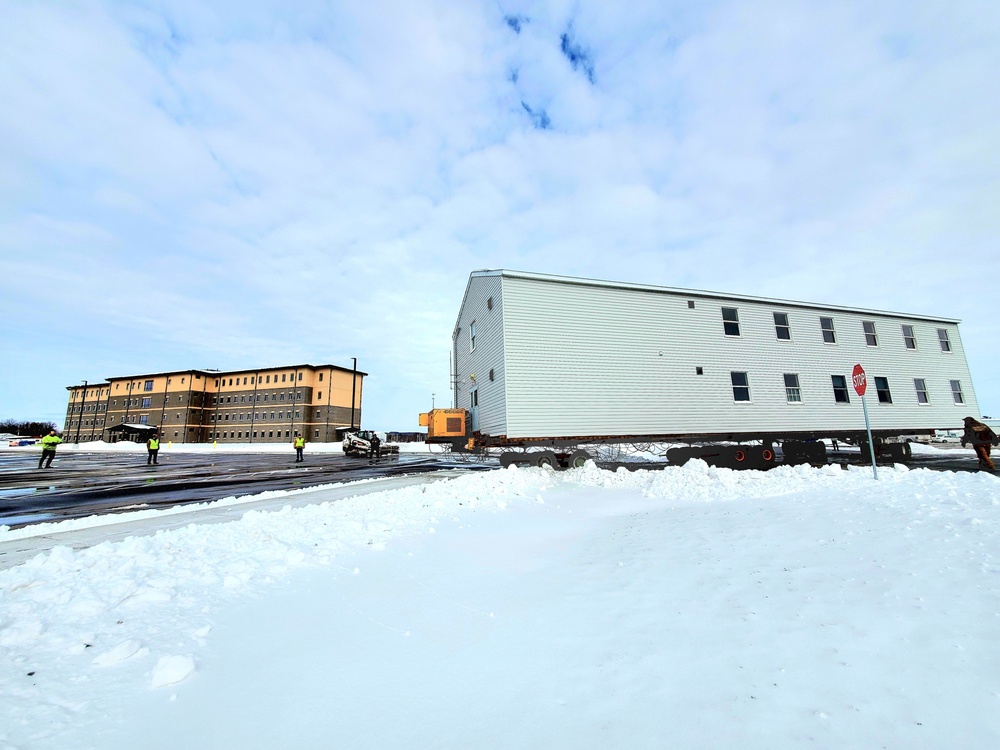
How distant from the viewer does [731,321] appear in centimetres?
1781

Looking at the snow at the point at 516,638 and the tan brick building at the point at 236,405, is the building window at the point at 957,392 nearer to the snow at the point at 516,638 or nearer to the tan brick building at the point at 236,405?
the snow at the point at 516,638

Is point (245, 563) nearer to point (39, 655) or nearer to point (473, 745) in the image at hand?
point (39, 655)

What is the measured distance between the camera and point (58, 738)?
213cm

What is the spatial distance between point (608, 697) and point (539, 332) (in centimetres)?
1306

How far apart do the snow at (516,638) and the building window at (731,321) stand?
1249 cm

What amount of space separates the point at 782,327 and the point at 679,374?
603 cm

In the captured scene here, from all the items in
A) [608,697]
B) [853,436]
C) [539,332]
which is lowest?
[608,697]

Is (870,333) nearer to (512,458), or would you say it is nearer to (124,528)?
(512,458)

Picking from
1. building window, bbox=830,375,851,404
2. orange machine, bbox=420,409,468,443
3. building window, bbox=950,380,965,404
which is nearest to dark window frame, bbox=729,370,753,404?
building window, bbox=830,375,851,404

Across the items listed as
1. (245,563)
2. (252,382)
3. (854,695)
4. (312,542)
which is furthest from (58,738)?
(252,382)

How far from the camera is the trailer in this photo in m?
15.0

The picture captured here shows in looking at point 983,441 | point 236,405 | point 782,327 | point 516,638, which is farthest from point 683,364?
point 236,405

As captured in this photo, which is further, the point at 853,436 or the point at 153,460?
the point at 153,460

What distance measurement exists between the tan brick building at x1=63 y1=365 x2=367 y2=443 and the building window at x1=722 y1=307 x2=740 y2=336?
59.9 metres
